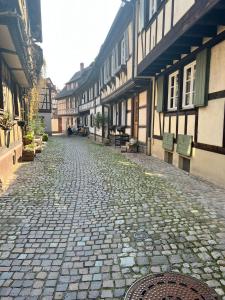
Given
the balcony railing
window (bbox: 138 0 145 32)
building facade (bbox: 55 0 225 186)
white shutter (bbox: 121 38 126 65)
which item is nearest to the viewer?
building facade (bbox: 55 0 225 186)

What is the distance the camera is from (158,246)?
9.68 ft

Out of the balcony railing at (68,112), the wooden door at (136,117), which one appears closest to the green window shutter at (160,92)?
the wooden door at (136,117)

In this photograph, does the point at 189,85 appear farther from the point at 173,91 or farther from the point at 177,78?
the point at 173,91

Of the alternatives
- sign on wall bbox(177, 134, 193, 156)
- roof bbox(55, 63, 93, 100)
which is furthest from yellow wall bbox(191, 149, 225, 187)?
roof bbox(55, 63, 93, 100)

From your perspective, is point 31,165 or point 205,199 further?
point 31,165

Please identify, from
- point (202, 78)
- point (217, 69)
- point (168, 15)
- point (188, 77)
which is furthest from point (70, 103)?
point (217, 69)

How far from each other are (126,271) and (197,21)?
4290mm

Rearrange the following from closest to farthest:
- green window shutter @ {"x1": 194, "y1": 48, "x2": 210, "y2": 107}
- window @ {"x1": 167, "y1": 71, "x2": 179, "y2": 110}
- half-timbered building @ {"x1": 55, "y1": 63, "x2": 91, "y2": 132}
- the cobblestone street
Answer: the cobblestone street → green window shutter @ {"x1": 194, "y1": 48, "x2": 210, "y2": 107} → window @ {"x1": 167, "y1": 71, "x2": 179, "y2": 110} → half-timbered building @ {"x1": 55, "y1": 63, "x2": 91, "y2": 132}

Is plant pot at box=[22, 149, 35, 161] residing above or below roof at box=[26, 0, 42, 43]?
below

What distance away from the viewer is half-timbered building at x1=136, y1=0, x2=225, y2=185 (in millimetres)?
5111

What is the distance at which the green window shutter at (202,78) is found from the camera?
Result: 5.60 meters

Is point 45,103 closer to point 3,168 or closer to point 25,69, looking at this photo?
point 25,69

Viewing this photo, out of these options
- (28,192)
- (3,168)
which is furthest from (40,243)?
(3,168)

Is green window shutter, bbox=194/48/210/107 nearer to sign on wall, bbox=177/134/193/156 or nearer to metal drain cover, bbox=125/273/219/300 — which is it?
sign on wall, bbox=177/134/193/156
